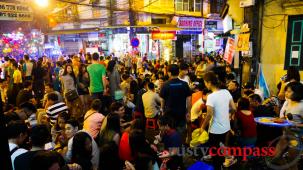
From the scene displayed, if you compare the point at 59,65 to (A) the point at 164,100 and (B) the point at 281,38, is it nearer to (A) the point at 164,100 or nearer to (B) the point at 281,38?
(A) the point at 164,100

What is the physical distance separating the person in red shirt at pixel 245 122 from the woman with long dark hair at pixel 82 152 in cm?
314

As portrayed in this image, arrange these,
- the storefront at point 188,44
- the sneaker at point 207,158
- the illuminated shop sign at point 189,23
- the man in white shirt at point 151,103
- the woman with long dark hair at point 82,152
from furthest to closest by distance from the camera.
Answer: the storefront at point 188,44
the illuminated shop sign at point 189,23
the man in white shirt at point 151,103
the sneaker at point 207,158
the woman with long dark hair at point 82,152

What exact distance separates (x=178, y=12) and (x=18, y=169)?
21.4 metres

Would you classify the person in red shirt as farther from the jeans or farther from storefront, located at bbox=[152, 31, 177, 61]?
storefront, located at bbox=[152, 31, 177, 61]

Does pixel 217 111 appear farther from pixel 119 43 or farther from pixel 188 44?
pixel 188 44

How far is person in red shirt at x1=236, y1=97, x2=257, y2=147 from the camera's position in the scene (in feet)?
17.5

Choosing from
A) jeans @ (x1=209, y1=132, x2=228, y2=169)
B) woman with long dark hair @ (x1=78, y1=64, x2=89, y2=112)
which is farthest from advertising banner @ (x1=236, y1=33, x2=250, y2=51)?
woman with long dark hair @ (x1=78, y1=64, x2=89, y2=112)

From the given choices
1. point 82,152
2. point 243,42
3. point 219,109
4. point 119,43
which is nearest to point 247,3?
point 243,42

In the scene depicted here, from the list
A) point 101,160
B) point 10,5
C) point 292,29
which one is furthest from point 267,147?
point 10,5

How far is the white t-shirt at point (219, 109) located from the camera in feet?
15.6

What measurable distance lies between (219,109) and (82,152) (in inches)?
99.8

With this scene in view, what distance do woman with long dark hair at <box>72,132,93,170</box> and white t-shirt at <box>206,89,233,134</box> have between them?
7.49ft

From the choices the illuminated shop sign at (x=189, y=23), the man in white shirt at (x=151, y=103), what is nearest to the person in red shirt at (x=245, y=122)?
the man in white shirt at (x=151, y=103)

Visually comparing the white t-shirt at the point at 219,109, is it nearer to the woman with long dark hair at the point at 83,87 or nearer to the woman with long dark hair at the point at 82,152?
A: the woman with long dark hair at the point at 82,152
